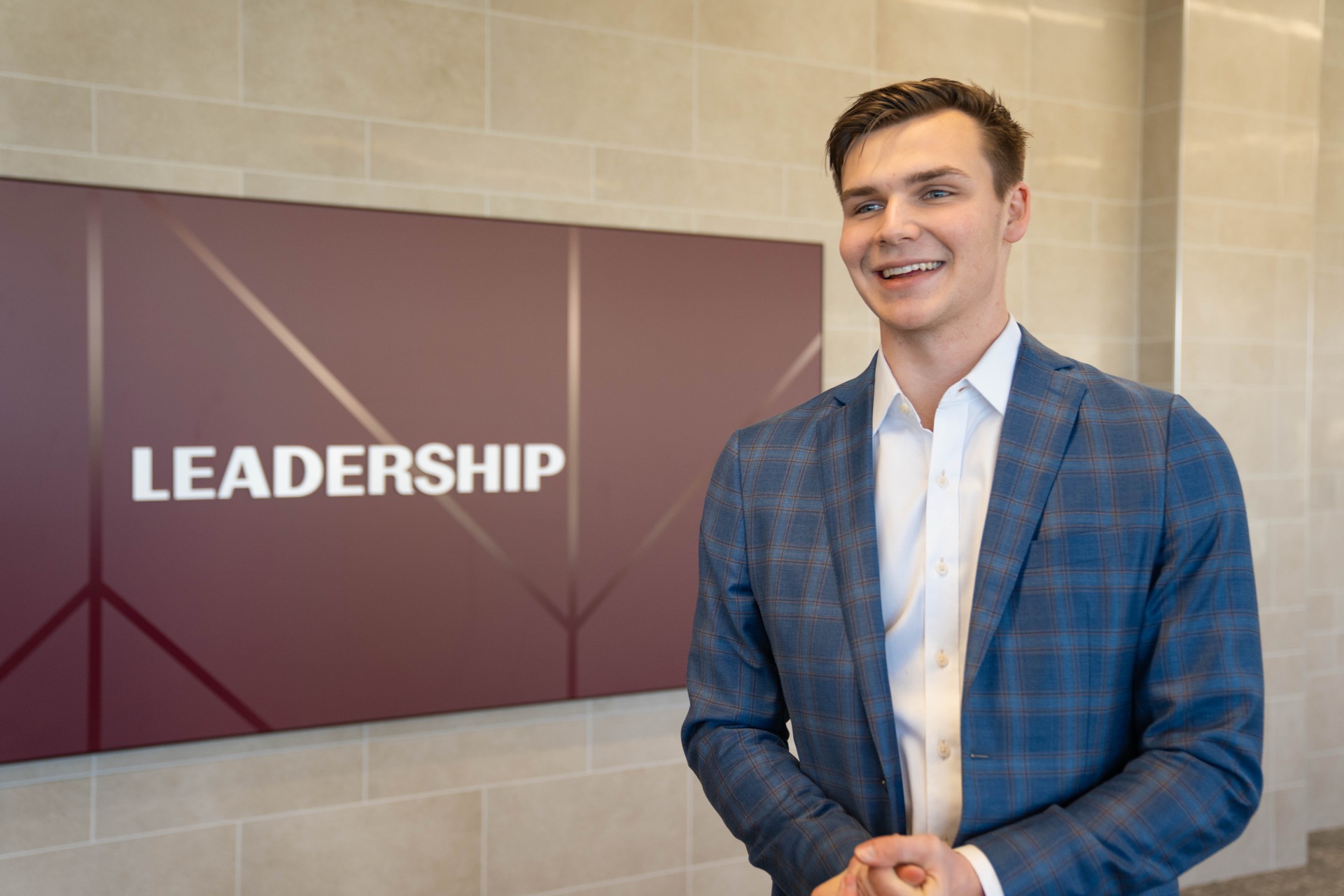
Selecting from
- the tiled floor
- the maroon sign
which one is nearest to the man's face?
the maroon sign

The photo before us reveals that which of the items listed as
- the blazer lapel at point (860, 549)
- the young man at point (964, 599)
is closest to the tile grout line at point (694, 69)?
the young man at point (964, 599)

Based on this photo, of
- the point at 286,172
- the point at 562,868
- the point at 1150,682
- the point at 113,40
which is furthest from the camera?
the point at 562,868

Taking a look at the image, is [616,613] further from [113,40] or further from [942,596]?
[113,40]

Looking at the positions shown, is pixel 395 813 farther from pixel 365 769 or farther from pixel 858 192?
pixel 858 192

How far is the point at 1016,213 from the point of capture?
128 centimetres

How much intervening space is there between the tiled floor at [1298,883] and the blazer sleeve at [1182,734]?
2.65 meters

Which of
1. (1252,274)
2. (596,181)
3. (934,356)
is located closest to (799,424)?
(934,356)

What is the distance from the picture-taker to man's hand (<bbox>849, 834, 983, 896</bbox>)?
0.98 m

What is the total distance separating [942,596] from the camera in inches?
47.0

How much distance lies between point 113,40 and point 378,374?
90 centimetres

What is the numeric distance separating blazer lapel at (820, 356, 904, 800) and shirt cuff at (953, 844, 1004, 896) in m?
0.13

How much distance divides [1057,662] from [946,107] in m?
0.66

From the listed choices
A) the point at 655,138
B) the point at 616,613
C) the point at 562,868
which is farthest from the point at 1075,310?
the point at 562,868

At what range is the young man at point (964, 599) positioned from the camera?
105 centimetres
